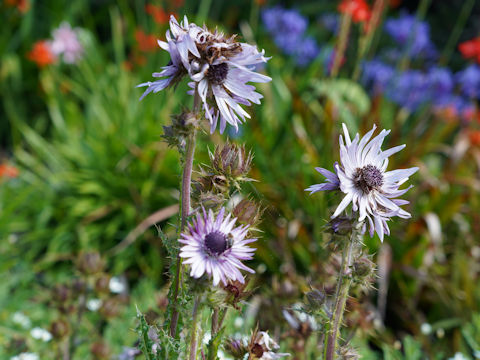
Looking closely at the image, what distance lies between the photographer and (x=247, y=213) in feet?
3.09

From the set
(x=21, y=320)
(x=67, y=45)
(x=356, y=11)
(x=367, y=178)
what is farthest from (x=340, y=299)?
(x=67, y=45)

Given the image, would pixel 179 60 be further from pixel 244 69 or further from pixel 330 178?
pixel 330 178

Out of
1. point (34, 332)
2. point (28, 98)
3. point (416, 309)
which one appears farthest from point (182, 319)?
point (28, 98)

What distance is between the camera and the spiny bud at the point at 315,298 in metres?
0.96

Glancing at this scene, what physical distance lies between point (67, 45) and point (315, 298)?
10.9ft

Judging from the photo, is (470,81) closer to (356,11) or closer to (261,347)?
(356,11)

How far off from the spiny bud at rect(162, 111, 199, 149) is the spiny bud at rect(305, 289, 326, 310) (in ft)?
1.20

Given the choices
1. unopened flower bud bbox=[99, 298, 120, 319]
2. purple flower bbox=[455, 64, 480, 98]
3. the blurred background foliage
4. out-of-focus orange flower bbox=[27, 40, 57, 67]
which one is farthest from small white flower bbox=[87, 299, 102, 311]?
purple flower bbox=[455, 64, 480, 98]

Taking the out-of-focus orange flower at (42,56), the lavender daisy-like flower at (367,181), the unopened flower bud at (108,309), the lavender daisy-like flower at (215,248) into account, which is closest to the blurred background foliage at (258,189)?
the out-of-focus orange flower at (42,56)

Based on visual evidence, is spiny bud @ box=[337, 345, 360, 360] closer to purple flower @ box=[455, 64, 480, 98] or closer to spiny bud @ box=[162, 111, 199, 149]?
spiny bud @ box=[162, 111, 199, 149]

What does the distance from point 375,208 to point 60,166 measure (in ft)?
9.27

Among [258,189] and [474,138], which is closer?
[258,189]

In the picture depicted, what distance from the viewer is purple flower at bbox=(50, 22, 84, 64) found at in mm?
3699

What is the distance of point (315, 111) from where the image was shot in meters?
3.24
